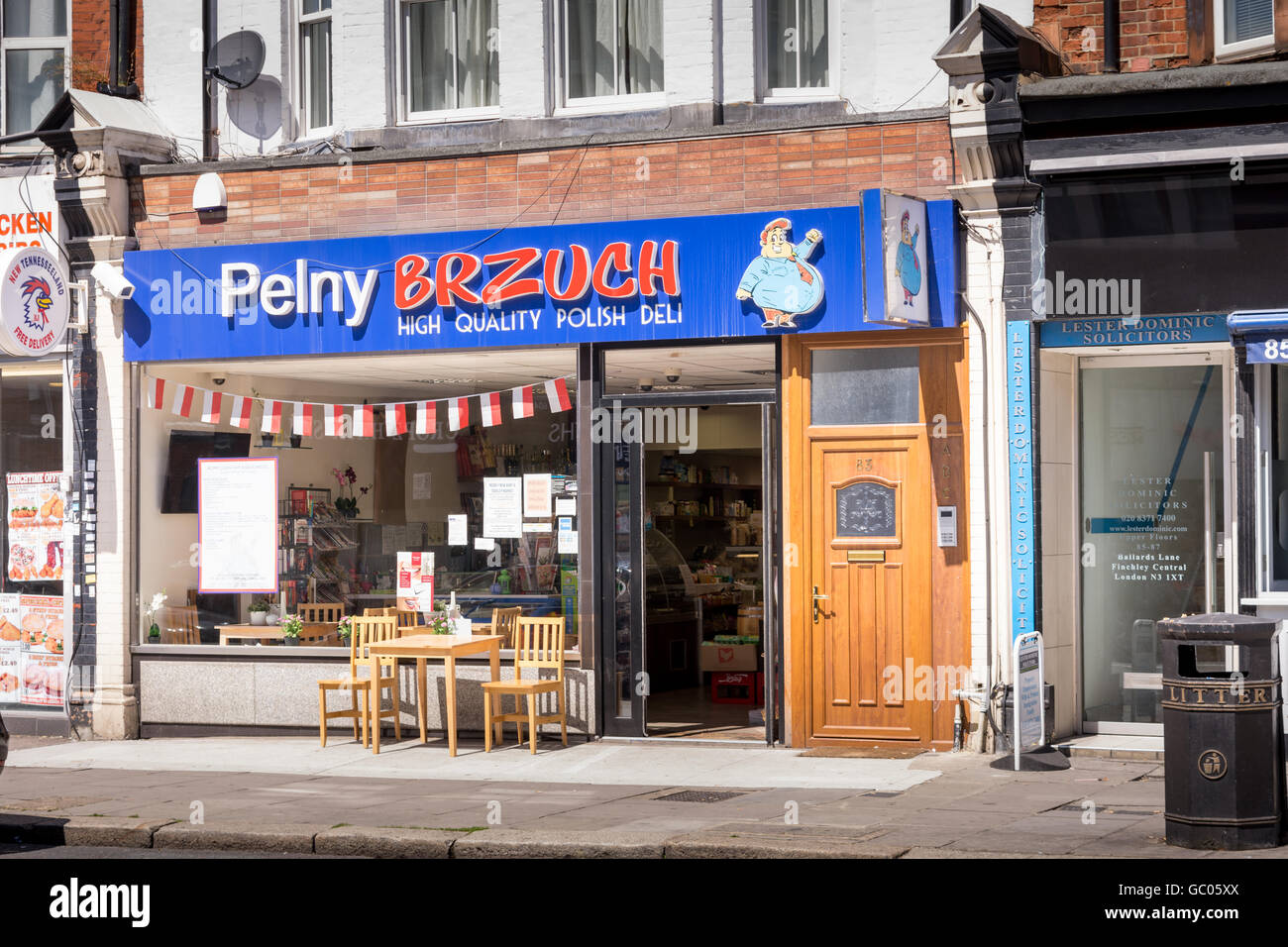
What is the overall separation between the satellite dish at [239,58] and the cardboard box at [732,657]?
696 cm

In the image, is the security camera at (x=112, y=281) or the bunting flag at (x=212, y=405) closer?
the security camera at (x=112, y=281)

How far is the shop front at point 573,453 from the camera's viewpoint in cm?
1234

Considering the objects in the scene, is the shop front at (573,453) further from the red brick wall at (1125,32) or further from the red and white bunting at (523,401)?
the red brick wall at (1125,32)

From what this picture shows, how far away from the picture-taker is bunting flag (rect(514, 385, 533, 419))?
1346cm

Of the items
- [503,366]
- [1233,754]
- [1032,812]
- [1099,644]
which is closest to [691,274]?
[503,366]

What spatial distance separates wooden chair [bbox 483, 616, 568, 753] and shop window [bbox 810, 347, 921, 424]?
2.90 m

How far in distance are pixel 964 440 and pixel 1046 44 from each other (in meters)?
3.16

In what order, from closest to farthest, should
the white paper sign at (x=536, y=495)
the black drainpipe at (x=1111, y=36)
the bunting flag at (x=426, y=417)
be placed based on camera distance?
the black drainpipe at (x=1111, y=36)
the white paper sign at (x=536, y=495)
the bunting flag at (x=426, y=417)

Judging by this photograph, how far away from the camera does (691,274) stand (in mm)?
12656

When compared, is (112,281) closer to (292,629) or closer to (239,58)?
(239,58)

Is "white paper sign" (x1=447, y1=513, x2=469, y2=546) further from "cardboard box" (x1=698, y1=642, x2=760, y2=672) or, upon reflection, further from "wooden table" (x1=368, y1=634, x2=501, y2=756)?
"cardboard box" (x1=698, y1=642, x2=760, y2=672)

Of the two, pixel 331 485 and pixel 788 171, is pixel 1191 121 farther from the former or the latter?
pixel 331 485

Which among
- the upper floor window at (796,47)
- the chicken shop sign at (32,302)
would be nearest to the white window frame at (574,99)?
the upper floor window at (796,47)

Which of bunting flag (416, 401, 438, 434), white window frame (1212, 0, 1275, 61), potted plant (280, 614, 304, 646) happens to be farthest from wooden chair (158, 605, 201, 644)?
→ white window frame (1212, 0, 1275, 61)
